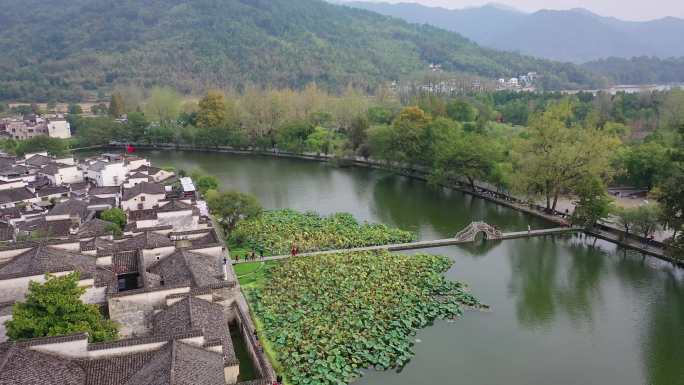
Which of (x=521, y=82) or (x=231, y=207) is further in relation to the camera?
(x=521, y=82)

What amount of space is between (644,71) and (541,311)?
132m

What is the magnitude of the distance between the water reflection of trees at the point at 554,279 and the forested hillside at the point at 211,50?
74.7 metres

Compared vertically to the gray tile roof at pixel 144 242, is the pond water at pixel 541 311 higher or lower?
lower

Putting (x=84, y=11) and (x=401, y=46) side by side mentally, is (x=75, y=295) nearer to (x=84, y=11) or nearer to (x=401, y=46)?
(x=401, y=46)

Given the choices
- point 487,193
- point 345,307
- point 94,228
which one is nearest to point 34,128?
point 94,228

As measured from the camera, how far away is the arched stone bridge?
88.3 feet

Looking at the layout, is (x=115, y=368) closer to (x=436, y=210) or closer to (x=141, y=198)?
(x=141, y=198)

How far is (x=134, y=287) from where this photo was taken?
1775 centimetres

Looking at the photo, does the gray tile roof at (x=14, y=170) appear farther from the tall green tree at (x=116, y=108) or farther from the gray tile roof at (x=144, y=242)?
the tall green tree at (x=116, y=108)

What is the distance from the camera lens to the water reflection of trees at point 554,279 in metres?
19.7

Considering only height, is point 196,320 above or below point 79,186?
below

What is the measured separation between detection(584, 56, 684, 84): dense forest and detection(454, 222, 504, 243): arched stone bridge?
109m

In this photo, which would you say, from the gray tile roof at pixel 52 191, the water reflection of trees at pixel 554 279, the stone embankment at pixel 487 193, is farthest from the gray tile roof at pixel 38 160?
the water reflection of trees at pixel 554 279

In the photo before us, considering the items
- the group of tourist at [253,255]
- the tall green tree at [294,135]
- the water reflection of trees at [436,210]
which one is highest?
the tall green tree at [294,135]
